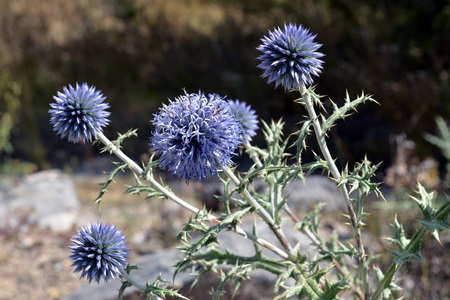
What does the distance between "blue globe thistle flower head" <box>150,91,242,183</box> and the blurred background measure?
11.8 feet

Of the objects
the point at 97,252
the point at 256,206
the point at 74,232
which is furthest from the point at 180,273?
the point at 74,232

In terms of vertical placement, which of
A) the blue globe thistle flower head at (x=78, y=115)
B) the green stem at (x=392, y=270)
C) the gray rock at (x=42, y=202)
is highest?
the gray rock at (x=42, y=202)

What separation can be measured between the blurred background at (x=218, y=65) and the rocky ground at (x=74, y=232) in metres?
0.94

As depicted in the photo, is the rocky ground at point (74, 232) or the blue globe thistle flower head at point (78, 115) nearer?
the blue globe thistle flower head at point (78, 115)

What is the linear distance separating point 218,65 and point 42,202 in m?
3.48

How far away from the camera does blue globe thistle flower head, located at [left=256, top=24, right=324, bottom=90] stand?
1778 mm

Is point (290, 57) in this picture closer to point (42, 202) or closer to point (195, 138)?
point (195, 138)

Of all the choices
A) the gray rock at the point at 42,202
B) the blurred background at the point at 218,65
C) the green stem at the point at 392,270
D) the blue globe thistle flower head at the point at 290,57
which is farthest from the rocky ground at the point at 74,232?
the blue globe thistle flower head at the point at 290,57

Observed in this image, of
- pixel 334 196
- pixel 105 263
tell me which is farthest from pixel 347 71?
pixel 105 263

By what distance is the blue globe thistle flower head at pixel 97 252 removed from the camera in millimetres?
1889

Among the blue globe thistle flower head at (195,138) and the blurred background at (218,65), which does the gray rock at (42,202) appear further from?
the blue globe thistle flower head at (195,138)

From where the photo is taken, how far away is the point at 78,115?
1924 mm

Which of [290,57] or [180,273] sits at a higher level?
[290,57]

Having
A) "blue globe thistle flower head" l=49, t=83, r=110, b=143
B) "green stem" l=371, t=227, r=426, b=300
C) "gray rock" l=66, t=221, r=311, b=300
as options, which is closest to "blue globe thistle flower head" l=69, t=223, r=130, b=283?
"blue globe thistle flower head" l=49, t=83, r=110, b=143
